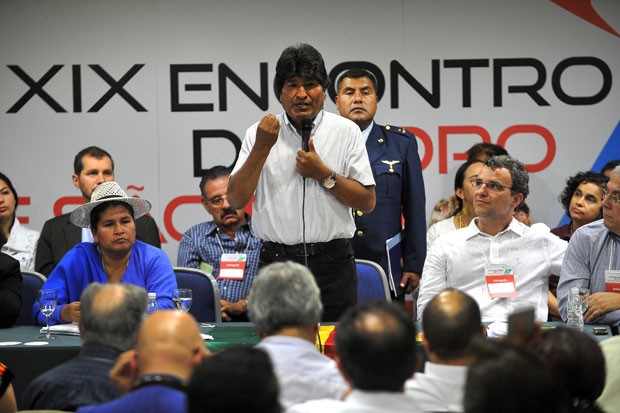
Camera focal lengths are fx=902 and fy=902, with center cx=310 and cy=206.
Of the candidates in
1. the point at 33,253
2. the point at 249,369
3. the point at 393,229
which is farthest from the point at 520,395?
the point at 33,253

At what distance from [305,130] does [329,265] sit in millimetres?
591

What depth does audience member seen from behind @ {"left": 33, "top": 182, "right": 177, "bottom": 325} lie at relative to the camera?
13.3ft

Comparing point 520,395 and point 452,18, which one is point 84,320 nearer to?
point 520,395

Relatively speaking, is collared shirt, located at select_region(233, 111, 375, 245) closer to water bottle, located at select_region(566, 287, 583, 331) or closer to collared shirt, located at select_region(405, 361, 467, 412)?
water bottle, located at select_region(566, 287, 583, 331)

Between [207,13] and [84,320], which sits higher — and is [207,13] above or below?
above

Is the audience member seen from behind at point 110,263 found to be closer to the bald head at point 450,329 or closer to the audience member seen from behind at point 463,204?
the bald head at point 450,329

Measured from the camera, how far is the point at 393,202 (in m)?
5.03

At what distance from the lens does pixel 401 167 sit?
16.7 feet

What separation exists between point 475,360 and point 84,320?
119cm

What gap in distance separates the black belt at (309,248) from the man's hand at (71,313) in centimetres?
86

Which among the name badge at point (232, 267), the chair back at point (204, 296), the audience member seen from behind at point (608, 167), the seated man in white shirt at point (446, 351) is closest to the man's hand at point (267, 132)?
the chair back at point (204, 296)

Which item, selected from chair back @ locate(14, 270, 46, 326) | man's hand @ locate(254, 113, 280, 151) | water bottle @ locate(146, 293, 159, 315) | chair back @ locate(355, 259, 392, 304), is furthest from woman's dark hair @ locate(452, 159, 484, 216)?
chair back @ locate(14, 270, 46, 326)

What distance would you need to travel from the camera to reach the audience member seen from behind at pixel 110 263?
4059mm

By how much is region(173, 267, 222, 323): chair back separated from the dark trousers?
596 mm
